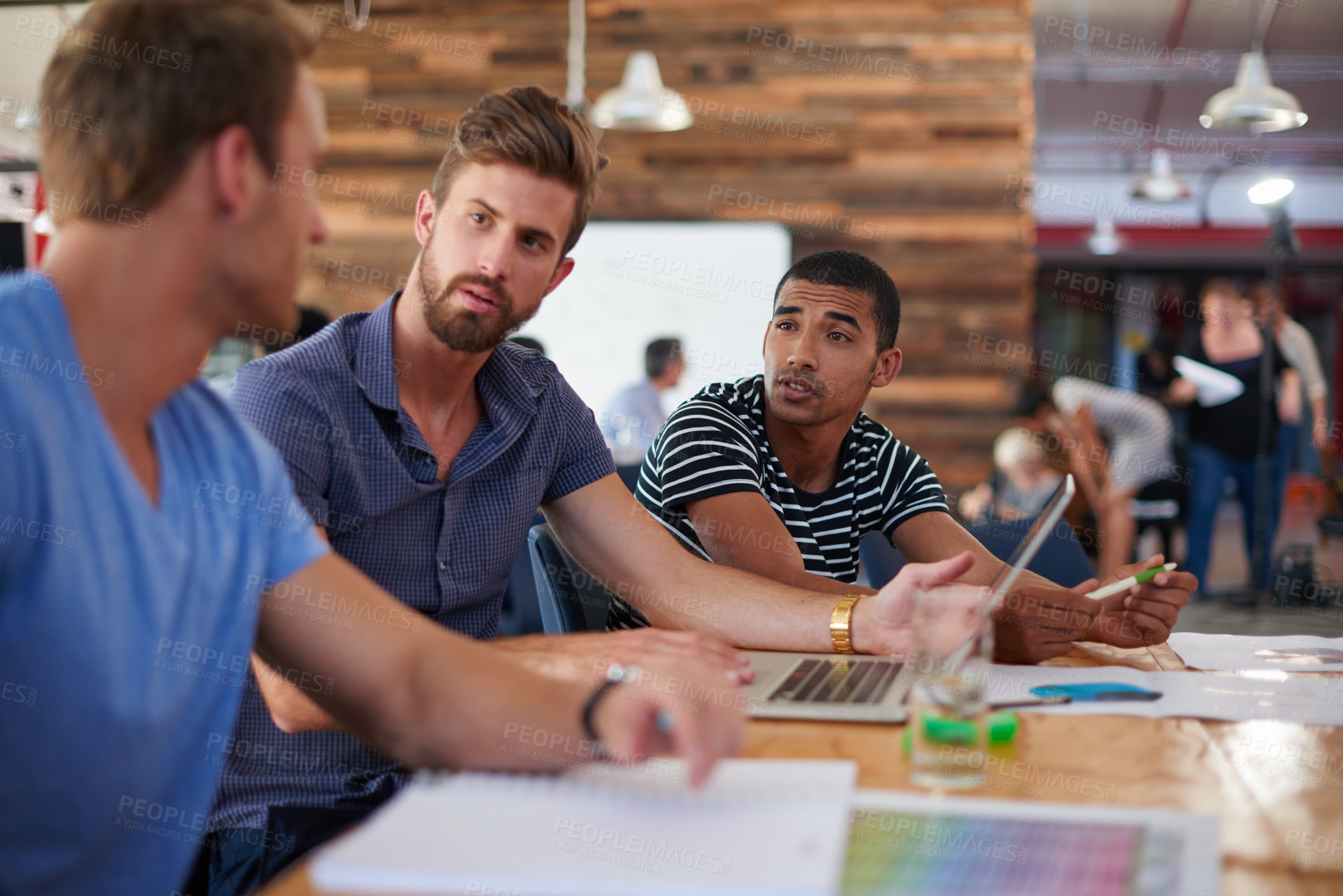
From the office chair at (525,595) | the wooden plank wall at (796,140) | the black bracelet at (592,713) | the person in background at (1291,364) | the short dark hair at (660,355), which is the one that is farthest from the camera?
the wooden plank wall at (796,140)

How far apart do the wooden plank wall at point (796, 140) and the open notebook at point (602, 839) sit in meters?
5.34

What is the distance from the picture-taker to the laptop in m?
1.08

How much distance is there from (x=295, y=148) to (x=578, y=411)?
33.7 inches

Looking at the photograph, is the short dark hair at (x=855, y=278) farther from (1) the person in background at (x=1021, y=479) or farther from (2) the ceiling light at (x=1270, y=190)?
(2) the ceiling light at (x=1270, y=190)

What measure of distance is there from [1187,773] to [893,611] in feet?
1.57

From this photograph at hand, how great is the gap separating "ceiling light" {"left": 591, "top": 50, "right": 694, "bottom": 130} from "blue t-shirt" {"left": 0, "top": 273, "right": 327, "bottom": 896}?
3967 mm

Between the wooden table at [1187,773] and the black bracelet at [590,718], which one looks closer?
the wooden table at [1187,773]

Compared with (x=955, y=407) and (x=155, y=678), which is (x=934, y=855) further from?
(x=955, y=407)

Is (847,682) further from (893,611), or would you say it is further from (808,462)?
(808,462)

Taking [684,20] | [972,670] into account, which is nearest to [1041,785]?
[972,670]

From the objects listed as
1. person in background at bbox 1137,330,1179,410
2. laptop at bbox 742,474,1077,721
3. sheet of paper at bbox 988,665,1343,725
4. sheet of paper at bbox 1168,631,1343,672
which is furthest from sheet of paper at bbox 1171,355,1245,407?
laptop at bbox 742,474,1077,721

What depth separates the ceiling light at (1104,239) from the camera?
1230 cm

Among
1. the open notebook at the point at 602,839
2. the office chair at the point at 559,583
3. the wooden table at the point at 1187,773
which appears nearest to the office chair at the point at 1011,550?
the office chair at the point at 559,583

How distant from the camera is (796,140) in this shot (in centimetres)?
604
